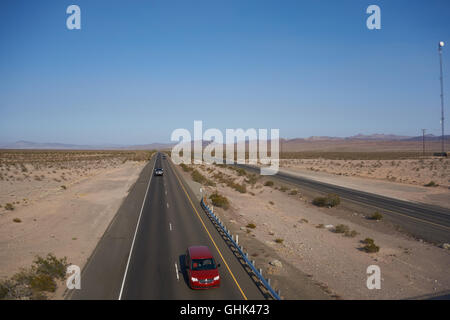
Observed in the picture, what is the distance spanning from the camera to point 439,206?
3422 centimetres

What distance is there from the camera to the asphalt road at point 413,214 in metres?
23.8

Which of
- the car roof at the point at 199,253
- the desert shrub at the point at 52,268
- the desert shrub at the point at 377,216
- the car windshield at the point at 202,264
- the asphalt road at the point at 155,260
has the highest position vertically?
the car roof at the point at 199,253

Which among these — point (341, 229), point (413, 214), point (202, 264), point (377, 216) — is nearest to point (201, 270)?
point (202, 264)

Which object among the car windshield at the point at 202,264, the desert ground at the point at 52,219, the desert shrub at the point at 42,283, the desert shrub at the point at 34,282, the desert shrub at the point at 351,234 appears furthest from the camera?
the desert shrub at the point at 351,234

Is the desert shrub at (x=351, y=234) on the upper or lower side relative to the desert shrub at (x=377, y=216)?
lower

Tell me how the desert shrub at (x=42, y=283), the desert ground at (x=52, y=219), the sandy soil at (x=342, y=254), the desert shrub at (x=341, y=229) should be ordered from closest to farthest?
the desert shrub at (x=42, y=283) → the sandy soil at (x=342, y=254) → the desert ground at (x=52, y=219) → the desert shrub at (x=341, y=229)

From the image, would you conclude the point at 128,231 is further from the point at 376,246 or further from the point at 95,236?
the point at 376,246

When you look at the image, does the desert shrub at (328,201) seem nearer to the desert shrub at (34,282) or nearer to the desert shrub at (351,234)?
the desert shrub at (351,234)

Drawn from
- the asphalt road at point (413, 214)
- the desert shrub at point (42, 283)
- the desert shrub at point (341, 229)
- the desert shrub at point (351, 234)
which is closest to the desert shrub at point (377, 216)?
the asphalt road at point (413, 214)

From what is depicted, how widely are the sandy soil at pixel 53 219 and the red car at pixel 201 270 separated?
21.4 ft

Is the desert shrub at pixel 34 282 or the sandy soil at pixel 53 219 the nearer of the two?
the desert shrub at pixel 34 282

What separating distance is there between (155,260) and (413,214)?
26.9 metres

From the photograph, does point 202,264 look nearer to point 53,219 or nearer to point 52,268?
point 52,268
